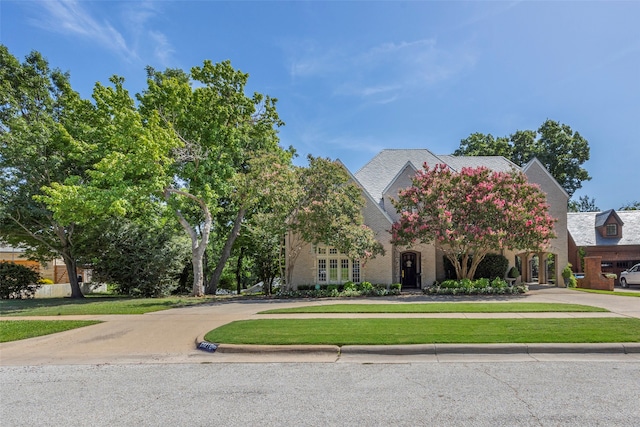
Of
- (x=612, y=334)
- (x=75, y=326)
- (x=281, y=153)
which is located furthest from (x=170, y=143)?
(x=612, y=334)

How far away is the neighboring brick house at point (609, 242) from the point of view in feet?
104

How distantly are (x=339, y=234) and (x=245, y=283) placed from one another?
30.1 meters

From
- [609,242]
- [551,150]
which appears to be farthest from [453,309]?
[551,150]

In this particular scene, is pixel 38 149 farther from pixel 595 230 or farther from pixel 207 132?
pixel 595 230

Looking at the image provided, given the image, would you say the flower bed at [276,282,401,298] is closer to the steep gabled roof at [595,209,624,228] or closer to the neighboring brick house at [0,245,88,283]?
the steep gabled roof at [595,209,624,228]

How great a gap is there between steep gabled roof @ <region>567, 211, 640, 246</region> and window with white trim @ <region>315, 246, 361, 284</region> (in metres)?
21.3

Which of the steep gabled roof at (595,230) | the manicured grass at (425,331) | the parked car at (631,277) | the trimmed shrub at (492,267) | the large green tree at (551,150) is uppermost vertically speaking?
the large green tree at (551,150)

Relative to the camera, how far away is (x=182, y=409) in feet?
17.2

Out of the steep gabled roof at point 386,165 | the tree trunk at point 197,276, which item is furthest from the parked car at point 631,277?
the tree trunk at point 197,276

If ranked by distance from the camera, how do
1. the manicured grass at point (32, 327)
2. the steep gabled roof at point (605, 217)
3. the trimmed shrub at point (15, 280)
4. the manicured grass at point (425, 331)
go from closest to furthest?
the manicured grass at point (425, 331) < the manicured grass at point (32, 327) < the trimmed shrub at point (15, 280) < the steep gabled roof at point (605, 217)

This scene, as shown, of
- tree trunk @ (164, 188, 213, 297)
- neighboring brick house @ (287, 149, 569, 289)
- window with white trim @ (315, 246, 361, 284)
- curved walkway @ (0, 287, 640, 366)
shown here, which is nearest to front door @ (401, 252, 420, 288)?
neighboring brick house @ (287, 149, 569, 289)

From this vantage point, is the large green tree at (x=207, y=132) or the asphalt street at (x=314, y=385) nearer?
the asphalt street at (x=314, y=385)

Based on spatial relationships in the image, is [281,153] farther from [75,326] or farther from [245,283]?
[245,283]

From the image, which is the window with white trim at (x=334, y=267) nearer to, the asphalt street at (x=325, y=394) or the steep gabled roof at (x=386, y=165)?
the steep gabled roof at (x=386, y=165)
